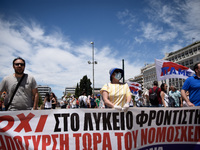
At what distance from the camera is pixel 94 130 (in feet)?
9.35

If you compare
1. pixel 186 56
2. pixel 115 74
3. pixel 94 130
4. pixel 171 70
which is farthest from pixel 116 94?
pixel 186 56

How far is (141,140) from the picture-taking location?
2.89 meters

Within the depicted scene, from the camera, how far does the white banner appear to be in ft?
8.87

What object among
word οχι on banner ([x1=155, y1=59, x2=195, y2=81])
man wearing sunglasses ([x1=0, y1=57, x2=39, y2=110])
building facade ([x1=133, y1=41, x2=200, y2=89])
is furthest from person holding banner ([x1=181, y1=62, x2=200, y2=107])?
building facade ([x1=133, y1=41, x2=200, y2=89])

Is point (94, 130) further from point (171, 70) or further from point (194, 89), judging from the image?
point (171, 70)

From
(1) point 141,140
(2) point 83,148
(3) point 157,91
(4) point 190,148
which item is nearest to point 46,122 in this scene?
(2) point 83,148

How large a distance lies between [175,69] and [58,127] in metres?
6.53

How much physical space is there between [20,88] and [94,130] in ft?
5.17

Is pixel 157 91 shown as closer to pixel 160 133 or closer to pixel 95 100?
pixel 160 133

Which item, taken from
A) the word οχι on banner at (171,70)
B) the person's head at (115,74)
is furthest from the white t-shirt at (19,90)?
the word οχι on banner at (171,70)

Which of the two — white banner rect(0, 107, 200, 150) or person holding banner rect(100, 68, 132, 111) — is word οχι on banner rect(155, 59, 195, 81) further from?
person holding banner rect(100, 68, 132, 111)

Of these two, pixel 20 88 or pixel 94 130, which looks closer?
pixel 94 130

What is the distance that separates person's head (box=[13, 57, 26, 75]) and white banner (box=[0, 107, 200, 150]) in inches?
31.2

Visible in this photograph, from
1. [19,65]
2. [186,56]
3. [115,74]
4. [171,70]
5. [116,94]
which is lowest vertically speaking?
[116,94]
